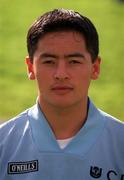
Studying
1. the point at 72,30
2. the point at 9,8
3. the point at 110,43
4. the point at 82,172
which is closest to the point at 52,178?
the point at 82,172

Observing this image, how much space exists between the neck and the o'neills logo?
17cm

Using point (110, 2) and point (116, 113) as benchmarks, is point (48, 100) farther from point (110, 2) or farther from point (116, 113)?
point (110, 2)

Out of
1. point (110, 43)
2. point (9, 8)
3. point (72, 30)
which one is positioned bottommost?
point (72, 30)

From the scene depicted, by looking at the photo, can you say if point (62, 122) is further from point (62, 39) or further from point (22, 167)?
point (62, 39)

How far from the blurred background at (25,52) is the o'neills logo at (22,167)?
4047 millimetres

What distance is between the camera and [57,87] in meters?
2.98

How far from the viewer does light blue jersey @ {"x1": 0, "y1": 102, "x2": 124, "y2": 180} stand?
305 cm

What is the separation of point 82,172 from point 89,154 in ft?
0.28

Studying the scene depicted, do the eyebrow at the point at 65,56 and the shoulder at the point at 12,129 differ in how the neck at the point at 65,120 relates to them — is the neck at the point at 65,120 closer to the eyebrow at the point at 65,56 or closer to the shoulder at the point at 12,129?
the shoulder at the point at 12,129

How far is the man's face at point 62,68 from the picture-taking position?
2979 mm

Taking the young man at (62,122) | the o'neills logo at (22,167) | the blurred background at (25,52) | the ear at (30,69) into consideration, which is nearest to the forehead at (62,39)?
the young man at (62,122)

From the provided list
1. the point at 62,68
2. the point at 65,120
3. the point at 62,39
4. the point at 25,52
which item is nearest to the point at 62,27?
the point at 62,39

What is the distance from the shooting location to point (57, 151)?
3066 millimetres

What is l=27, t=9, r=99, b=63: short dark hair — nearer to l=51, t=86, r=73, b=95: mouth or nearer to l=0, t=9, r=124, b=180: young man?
l=0, t=9, r=124, b=180: young man
